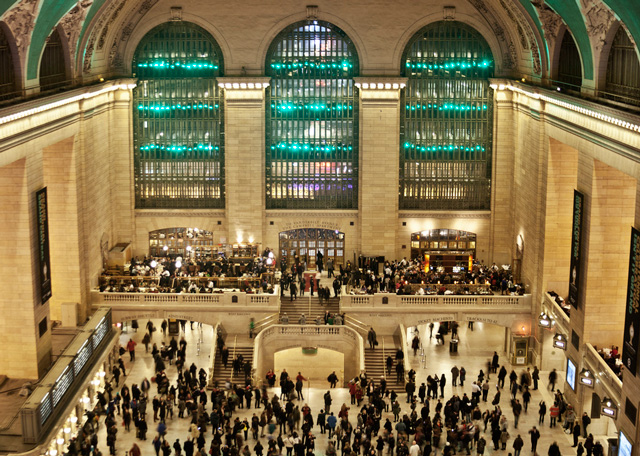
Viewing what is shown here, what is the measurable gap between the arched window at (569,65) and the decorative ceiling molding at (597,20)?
A: 3.92 meters

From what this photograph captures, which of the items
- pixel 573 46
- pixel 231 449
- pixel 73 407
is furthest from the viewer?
pixel 573 46

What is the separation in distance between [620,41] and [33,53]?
2461 centimetres

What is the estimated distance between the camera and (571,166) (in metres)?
49.9

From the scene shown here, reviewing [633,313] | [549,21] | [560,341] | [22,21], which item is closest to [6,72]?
[22,21]

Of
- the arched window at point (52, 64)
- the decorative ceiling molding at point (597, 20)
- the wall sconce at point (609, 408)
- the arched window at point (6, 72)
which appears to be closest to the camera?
the wall sconce at point (609, 408)

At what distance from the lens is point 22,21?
41.0m

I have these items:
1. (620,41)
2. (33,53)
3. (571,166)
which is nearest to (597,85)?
(620,41)

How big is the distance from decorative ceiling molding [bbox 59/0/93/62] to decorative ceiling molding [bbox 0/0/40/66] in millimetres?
4498

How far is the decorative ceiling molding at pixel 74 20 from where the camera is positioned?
155 ft

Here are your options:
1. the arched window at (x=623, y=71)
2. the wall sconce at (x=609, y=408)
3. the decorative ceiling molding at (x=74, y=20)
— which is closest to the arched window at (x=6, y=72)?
the decorative ceiling molding at (x=74, y=20)

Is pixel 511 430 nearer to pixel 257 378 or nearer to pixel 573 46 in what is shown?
pixel 257 378

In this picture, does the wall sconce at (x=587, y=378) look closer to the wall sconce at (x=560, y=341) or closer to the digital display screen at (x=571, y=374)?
the digital display screen at (x=571, y=374)

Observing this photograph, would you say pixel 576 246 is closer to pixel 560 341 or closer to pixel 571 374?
pixel 560 341

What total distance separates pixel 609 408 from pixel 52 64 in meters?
29.6
